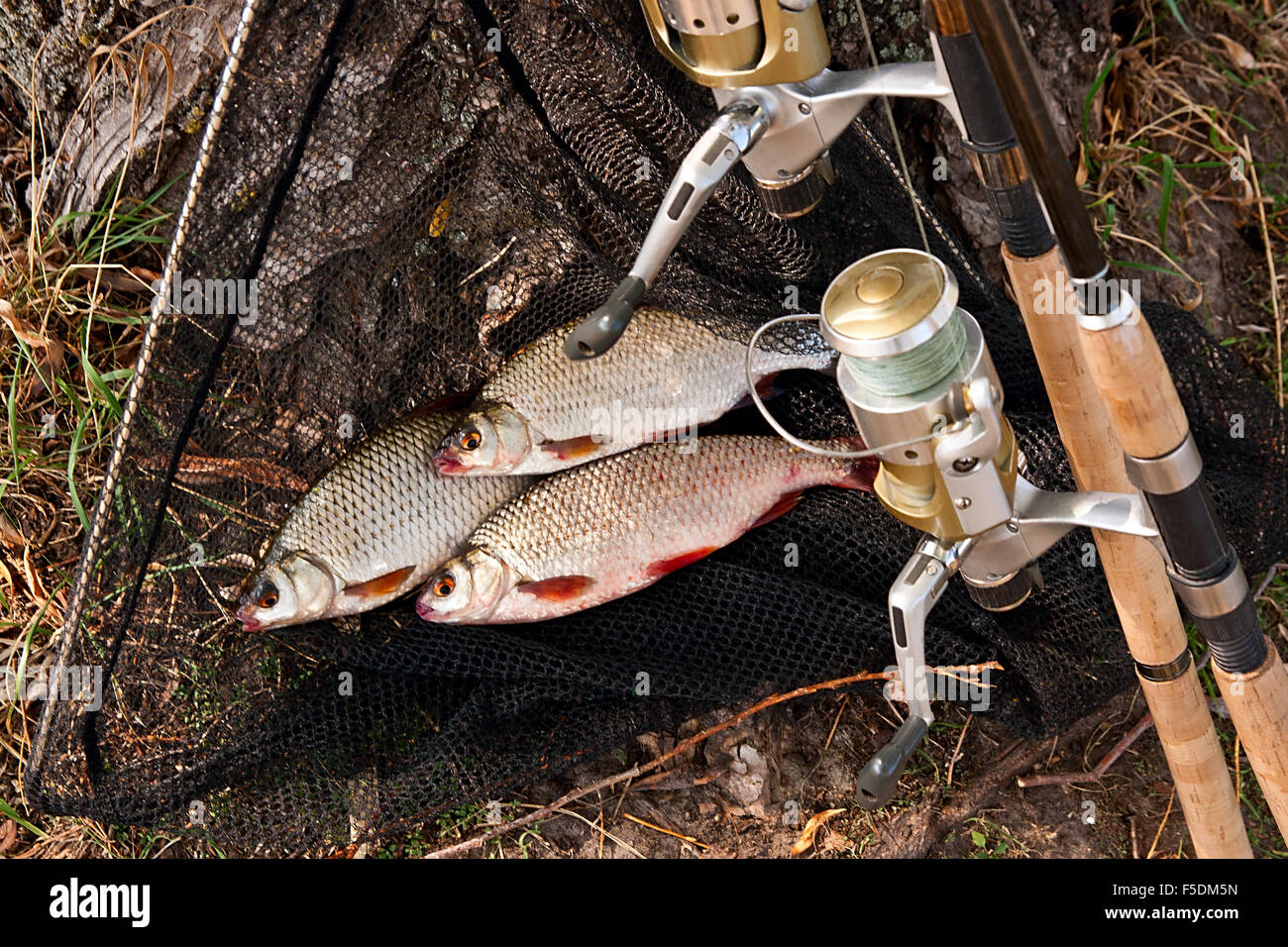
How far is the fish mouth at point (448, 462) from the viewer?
254 centimetres

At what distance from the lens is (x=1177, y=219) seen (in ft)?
10.8

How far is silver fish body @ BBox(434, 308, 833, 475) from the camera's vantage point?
8.38ft

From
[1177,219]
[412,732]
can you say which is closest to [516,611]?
[412,732]

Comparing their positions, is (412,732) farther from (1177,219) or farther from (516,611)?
(1177,219)

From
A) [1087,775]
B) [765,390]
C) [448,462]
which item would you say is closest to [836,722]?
[1087,775]

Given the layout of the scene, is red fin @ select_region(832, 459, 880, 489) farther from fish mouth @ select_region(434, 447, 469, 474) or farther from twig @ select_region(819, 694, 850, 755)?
fish mouth @ select_region(434, 447, 469, 474)

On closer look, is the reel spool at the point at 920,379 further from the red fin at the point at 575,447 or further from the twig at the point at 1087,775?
the twig at the point at 1087,775

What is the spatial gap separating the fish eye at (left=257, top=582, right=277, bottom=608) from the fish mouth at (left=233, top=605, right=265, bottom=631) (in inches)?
1.1

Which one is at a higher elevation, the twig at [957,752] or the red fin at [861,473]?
the red fin at [861,473]

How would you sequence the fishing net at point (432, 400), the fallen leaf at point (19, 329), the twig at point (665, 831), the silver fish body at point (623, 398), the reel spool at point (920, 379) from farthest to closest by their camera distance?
the fallen leaf at point (19, 329) < the twig at point (665, 831) < the silver fish body at point (623, 398) < the fishing net at point (432, 400) < the reel spool at point (920, 379)

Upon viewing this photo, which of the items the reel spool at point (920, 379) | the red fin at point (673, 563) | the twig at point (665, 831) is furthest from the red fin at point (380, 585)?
the reel spool at point (920, 379)

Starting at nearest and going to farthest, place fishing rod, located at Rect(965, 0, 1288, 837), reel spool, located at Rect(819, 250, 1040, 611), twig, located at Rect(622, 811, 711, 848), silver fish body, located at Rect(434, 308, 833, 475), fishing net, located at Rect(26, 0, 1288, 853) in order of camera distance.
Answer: fishing rod, located at Rect(965, 0, 1288, 837) < reel spool, located at Rect(819, 250, 1040, 611) < fishing net, located at Rect(26, 0, 1288, 853) < silver fish body, located at Rect(434, 308, 833, 475) < twig, located at Rect(622, 811, 711, 848)

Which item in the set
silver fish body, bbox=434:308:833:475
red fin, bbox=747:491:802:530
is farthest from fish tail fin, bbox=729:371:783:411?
red fin, bbox=747:491:802:530

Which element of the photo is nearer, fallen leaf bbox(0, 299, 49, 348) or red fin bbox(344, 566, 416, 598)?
red fin bbox(344, 566, 416, 598)
